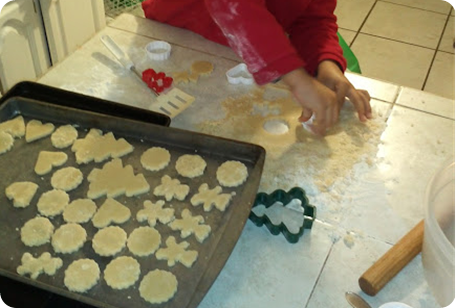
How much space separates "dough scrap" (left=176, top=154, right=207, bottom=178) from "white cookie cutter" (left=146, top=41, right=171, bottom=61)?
34cm

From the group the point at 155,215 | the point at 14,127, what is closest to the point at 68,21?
the point at 14,127

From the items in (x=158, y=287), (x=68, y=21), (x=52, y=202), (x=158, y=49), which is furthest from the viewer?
Answer: (x=68, y=21)

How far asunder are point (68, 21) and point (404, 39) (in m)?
1.27

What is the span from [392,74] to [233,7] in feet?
4.05

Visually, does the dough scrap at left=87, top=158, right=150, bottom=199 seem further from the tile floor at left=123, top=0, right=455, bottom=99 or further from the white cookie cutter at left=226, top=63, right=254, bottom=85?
the tile floor at left=123, top=0, right=455, bottom=99

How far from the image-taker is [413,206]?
2.46 feet

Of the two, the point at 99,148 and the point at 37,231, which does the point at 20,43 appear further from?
the point at 37,231

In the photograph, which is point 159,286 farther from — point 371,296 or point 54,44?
point 54,44

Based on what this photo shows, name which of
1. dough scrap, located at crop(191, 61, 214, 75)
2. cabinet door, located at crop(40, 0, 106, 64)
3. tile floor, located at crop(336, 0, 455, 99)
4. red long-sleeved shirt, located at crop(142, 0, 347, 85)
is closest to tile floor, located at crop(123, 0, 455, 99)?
tile floor, located at crop(336, 0, 455, 99)

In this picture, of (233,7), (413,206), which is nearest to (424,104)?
(413,206)

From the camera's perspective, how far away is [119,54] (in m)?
1.01

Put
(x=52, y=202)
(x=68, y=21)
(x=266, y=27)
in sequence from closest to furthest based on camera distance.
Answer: (x=52, y=202)
(x=266, y=27)
(x=68, y=21)

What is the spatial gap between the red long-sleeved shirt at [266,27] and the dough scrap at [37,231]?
384 millimetres

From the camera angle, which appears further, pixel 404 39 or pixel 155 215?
pixel 404 39
